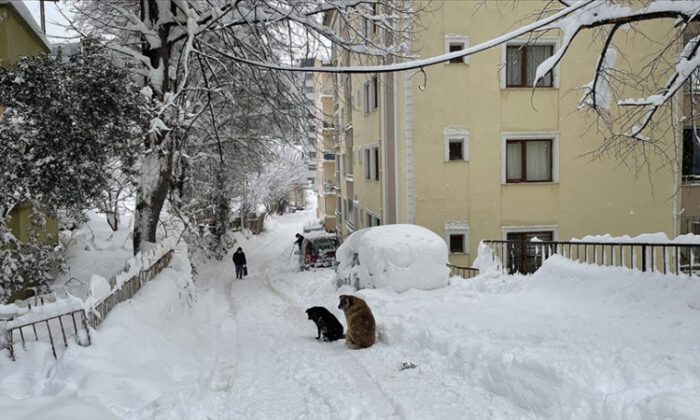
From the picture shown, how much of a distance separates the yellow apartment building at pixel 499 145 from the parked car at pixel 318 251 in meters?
5.32

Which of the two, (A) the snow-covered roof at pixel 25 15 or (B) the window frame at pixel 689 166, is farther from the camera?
(B) the window frame at pixel 689 166

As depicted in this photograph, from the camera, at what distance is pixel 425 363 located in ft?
23.7

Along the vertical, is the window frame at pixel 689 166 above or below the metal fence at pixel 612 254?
above

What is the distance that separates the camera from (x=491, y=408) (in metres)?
5.58

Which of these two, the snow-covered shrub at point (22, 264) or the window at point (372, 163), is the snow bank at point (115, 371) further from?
the window at point (372, 163)

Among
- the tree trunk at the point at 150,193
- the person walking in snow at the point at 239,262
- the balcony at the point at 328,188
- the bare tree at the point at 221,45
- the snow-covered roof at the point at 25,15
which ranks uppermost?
the snow-covered roof at the point at 25,15

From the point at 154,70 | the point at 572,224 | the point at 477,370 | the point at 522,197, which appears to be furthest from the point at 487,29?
the point at 477,370

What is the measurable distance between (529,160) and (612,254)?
8397 mm

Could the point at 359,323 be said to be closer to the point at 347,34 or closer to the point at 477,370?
the point at 477,370

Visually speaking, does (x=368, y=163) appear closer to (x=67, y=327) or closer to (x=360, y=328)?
(x=360, y=328)

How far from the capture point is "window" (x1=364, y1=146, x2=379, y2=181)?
69.8 feet

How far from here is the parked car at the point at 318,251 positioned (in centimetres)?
2219

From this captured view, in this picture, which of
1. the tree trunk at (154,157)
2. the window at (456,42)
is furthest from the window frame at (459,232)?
the tree trunk at (154,157)

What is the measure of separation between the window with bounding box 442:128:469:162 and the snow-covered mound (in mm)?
5068
